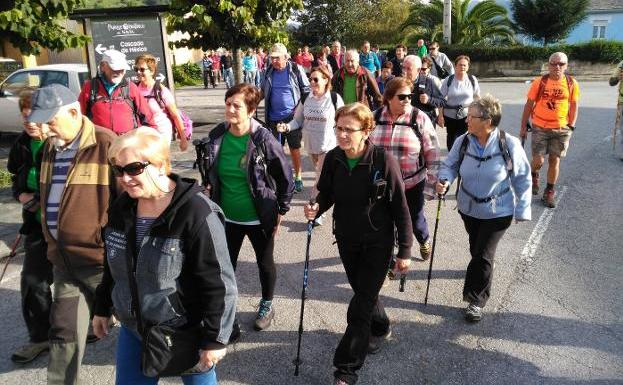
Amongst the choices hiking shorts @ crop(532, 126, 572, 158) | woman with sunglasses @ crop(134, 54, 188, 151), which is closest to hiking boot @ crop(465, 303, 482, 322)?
woman with sunglasses @ crop(134, 54, 188, 151)

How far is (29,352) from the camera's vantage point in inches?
151

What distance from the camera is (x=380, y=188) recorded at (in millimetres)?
3305

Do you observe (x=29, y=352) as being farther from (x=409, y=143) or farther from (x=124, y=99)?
(x=409, y=143)

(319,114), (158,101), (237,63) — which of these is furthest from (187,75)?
(319,114)

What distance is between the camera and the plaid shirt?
463cm

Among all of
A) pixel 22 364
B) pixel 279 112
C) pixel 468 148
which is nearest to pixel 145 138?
pixel 22 364

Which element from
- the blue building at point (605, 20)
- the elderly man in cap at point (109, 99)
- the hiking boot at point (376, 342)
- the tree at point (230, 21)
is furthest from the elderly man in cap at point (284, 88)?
the blue building at point (605, 20)

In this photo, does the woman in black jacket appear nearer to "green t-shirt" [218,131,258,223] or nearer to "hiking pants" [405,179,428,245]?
"green t-shirt" [218,131,258,223]

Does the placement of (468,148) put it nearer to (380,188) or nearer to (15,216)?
(380,188)

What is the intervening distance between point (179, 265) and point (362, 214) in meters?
1.42

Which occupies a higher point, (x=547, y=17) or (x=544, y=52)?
(x=547, y=17)

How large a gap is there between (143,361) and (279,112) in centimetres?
563

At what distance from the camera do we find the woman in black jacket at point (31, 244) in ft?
12.1

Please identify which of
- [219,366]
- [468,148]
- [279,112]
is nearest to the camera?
[219,366]
